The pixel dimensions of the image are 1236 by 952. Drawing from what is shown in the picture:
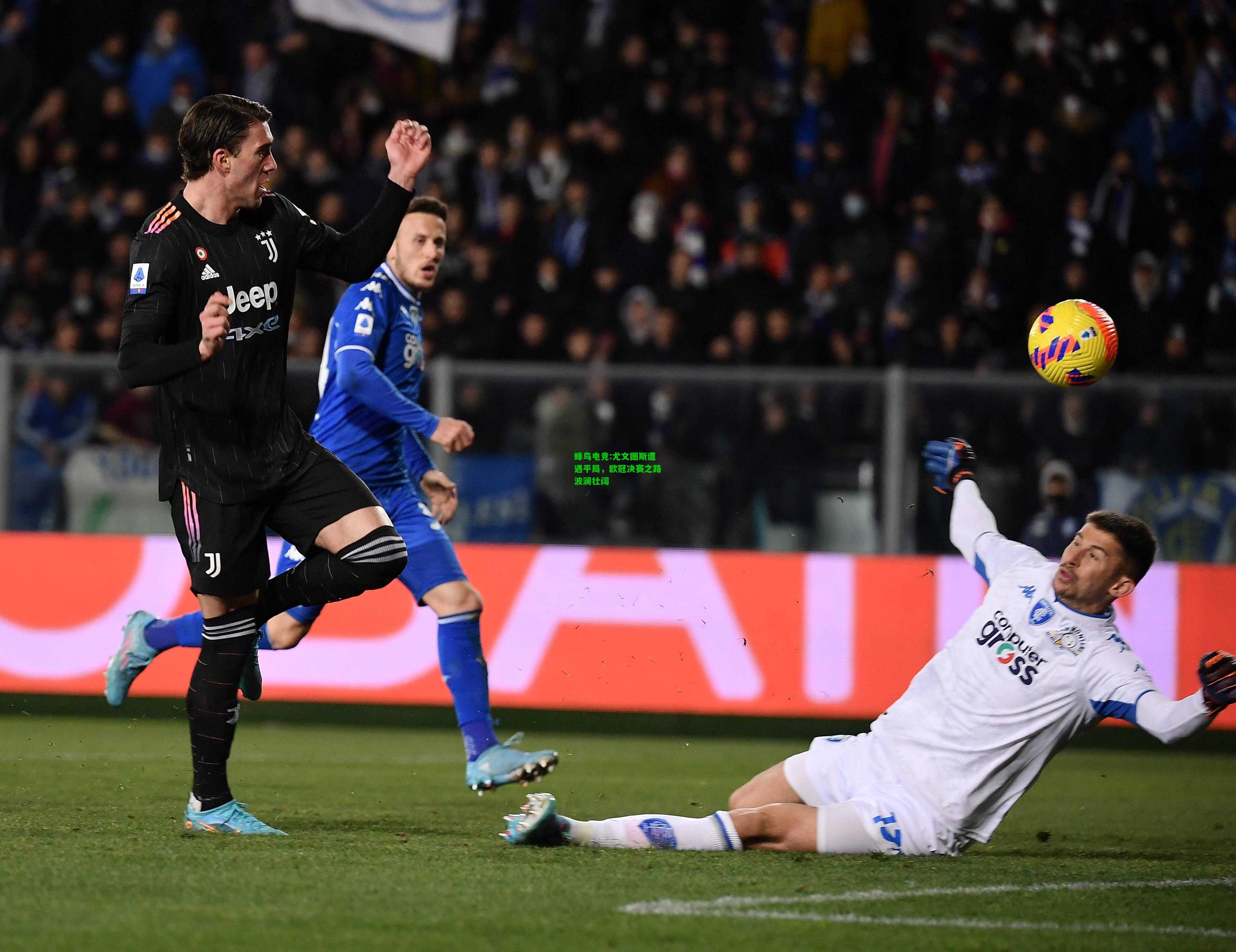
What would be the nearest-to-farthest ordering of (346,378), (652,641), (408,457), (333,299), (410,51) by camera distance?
(346,378) < (408,457) < (652,641) < (333,299) < (410,51)

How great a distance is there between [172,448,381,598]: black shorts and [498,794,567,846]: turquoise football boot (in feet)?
3.72

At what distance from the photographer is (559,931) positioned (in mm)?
4238

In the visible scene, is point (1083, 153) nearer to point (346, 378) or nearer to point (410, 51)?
point (410, 51)

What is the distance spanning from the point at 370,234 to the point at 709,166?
8727 millimetres

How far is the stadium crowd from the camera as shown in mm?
→ 12305

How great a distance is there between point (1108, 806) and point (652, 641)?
3.12 meters

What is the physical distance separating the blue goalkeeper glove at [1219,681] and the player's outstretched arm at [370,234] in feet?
9.52

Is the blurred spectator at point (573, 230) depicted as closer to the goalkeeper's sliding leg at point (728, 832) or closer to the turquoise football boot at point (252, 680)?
the turquoise football boot at point (252, 680)

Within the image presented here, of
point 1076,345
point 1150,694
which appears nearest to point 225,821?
point 1150,694

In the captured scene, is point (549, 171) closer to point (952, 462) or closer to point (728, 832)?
point (952, 462)

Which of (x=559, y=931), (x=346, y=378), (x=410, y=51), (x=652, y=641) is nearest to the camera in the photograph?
(x=559, y=931)

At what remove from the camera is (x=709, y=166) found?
14234 mm

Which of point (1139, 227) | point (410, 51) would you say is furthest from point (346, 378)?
point (410, 51)

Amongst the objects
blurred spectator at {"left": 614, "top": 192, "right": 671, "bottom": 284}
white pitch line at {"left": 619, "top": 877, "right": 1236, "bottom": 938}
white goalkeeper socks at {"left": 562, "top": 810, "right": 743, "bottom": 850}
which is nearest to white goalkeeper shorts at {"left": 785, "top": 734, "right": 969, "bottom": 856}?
white goalkeeper socks at {"left": 562, "top": 810, "right": 743, "bottom": 850}
